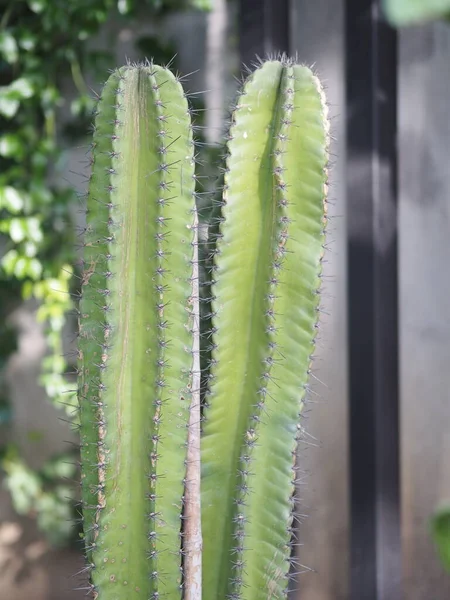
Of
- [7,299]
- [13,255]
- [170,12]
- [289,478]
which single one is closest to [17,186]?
[13,255]

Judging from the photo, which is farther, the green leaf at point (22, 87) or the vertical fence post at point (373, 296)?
the green leaf at point (22, 87)

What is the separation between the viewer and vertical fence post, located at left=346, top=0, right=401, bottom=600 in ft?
4.67

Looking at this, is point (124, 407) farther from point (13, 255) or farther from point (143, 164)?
point (13, 255)

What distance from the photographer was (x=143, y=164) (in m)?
0.79

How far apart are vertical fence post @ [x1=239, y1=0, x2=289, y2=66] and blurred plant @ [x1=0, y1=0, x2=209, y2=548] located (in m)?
0.16

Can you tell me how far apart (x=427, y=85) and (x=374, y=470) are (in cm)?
90

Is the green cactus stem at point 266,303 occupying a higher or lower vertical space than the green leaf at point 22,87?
lower

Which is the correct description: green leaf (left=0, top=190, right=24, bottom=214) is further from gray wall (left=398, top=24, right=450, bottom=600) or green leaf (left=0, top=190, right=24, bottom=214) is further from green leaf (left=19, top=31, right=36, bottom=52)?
gray wall (left=398, top=24, right=450, bottom=600)

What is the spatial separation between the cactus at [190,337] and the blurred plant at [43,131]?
0.95 meters

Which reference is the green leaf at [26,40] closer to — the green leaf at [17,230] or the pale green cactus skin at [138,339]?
the green leaf at [17,230]

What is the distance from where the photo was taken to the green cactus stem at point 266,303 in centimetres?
81

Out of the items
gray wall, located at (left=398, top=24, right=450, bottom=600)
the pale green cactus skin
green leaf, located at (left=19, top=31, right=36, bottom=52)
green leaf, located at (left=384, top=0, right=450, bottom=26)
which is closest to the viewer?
green leaf, located at (left=384, top=0, right=450, bottom=26)

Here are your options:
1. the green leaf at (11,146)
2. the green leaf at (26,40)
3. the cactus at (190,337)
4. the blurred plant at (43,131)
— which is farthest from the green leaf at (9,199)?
the cactus at (190,337)

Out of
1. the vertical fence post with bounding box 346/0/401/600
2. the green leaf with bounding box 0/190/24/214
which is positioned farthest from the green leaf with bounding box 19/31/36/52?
the vertical fence post with bounding box 346/0/401/600
